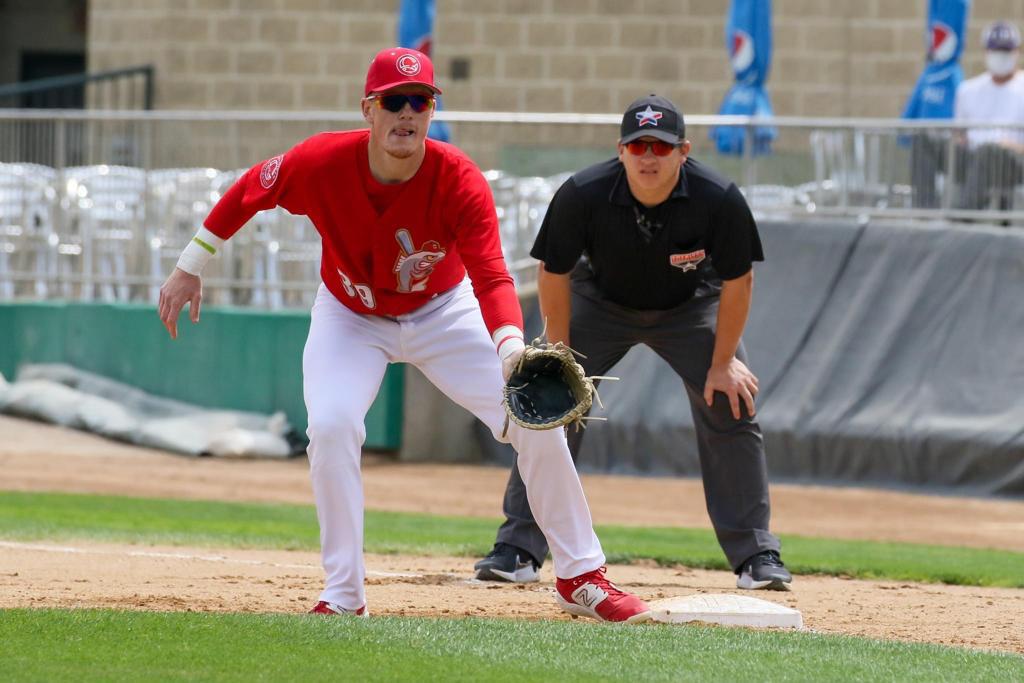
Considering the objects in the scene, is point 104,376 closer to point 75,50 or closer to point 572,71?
point 572,71

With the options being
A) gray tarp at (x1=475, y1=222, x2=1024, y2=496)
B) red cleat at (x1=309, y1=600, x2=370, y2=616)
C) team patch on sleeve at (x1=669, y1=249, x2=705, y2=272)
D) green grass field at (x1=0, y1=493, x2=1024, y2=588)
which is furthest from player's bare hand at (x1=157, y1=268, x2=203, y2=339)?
gray tarp at (x1=475, y1=222, x2=1024, y2=496)

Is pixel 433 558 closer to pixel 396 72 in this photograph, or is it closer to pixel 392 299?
pixel 392 299

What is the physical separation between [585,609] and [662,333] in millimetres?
1924

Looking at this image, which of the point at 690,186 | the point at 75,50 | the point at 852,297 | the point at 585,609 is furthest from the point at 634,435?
the point at 75,50

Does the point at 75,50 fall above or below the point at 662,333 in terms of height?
above

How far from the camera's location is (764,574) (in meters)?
7.86

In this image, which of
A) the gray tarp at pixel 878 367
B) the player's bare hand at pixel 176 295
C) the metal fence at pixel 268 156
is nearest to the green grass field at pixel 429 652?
the player's bare hand at pixel 176 295

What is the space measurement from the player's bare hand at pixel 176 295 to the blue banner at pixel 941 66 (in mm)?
9817

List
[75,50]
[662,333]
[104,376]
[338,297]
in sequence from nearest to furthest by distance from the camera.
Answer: [338,297] → [662,333] → [104,376] → [75,50]

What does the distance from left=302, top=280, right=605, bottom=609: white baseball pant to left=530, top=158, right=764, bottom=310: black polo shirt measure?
927mm

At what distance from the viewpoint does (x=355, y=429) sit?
20.0ft

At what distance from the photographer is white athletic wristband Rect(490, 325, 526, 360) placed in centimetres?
584

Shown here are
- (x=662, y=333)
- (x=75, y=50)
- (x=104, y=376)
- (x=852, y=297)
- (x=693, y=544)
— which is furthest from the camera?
(x=75, y=50)

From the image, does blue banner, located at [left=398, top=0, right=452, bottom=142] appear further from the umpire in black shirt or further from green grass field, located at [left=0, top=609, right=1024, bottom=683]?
green grass field, located at [left=0, top=609, right=1024, bottom=683]
